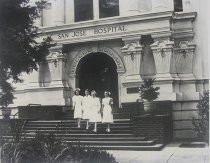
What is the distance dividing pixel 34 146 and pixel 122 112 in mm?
8263

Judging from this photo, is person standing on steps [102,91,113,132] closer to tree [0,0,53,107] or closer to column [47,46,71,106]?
tree [0,0,53,107]

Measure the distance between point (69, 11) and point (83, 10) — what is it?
2.42ft

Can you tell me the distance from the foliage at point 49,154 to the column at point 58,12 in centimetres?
1183

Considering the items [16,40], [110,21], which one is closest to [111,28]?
[110,21]

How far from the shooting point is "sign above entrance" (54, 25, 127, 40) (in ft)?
64.1

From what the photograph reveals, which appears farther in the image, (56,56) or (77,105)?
(56,56)

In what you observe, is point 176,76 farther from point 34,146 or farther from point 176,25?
point 34,146

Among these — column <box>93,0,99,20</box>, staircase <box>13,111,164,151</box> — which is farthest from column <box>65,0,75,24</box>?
staircase <box>13,111,164,151</box>

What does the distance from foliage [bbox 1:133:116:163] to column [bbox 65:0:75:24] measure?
11.9 meters

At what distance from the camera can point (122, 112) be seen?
17906mm

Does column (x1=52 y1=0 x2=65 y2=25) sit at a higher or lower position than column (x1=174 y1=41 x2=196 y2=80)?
higher

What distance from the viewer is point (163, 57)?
61.4ft

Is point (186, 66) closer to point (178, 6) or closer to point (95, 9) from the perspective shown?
point (178, 6)

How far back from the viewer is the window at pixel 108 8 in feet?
67.2
